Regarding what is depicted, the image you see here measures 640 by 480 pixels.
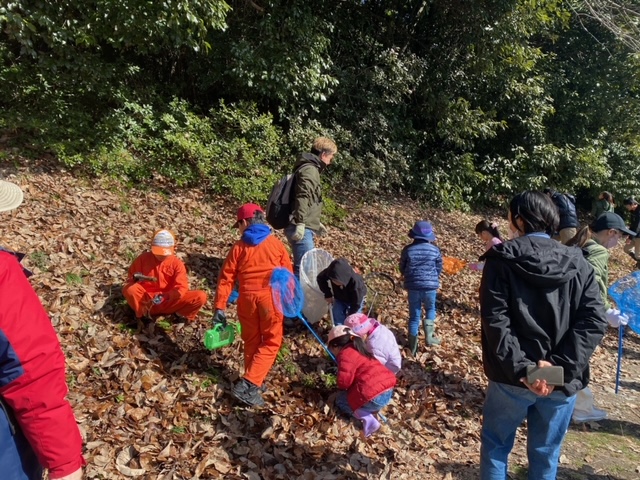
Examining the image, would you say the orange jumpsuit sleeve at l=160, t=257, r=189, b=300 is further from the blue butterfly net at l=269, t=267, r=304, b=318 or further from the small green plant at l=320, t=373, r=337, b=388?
the small green plant at l=320, t=373, r=337, b=388

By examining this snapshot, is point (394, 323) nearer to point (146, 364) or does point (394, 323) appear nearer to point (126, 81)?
point (146, 364)

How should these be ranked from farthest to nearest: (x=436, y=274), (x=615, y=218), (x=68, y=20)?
(x=68, y=20) → (x=436, y=274) → (x=615, y=218)

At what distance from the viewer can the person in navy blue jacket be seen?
19.0ft

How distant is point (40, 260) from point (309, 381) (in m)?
3.69

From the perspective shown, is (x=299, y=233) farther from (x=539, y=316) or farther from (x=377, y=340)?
(x=539, y=316)

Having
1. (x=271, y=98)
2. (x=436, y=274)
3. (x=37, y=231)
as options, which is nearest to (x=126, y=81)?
(x=271, y=98)

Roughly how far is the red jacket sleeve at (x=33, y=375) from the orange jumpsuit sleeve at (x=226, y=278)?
2.58 meters

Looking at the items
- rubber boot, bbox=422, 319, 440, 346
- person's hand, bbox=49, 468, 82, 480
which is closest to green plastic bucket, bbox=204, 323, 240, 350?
person's hand, bbox=49, 468, 82, 480

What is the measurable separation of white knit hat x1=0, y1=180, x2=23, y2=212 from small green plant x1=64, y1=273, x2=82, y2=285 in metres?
3.68

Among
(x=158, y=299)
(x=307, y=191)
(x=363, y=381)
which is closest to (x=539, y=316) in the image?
(x=363, y=381)

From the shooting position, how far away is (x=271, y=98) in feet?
35.0

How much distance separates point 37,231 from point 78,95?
13.2ft

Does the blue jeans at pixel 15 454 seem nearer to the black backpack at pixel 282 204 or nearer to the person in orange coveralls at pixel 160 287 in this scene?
the person in orange coveralls at pixel 160 287

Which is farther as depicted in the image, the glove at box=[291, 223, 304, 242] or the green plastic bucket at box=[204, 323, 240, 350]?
the glove at box=[291, 223, 304, 242]
